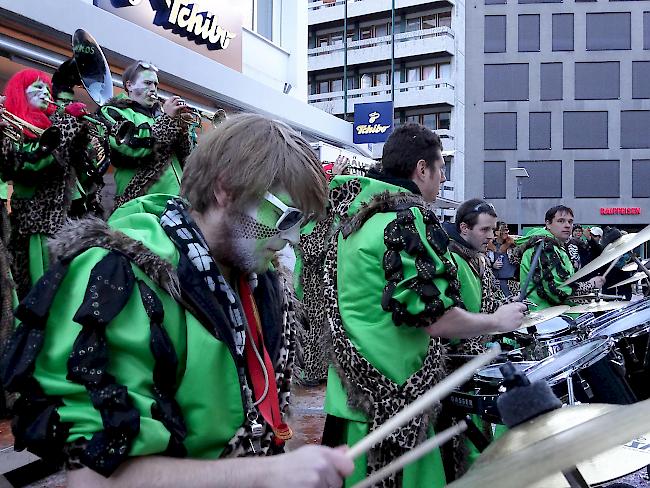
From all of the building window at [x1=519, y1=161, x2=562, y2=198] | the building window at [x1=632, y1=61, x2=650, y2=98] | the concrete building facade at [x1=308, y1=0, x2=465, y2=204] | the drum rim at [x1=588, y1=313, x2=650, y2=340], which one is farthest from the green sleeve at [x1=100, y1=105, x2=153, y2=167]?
the building window at [x1=632, y1=61, x2=650, y2=98]

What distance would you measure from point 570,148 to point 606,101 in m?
3.22

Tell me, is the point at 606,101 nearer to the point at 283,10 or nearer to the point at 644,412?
the point at 283,10

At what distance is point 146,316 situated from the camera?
1383mm

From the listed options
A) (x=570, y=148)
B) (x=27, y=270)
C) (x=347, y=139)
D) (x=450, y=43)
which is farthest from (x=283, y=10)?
(x=570, y=148)

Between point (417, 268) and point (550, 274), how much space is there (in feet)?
13.1

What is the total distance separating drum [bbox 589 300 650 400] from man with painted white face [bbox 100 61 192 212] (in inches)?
100

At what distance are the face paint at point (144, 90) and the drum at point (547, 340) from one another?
9.13ft

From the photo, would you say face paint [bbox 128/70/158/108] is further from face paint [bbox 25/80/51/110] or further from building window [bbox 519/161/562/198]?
building window [bbox 519/161/562/198]

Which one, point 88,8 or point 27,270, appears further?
point 88,8

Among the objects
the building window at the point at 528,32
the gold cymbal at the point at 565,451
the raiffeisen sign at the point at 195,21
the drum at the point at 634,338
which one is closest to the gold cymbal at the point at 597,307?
the drum at the point at 634,338

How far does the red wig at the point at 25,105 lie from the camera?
464 cm

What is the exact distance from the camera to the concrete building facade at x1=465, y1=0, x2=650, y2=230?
36281 millimetres

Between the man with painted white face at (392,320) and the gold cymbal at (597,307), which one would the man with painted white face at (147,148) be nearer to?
the man with painted white face at (392,320)

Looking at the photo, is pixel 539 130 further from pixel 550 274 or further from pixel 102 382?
pixel 102 382
